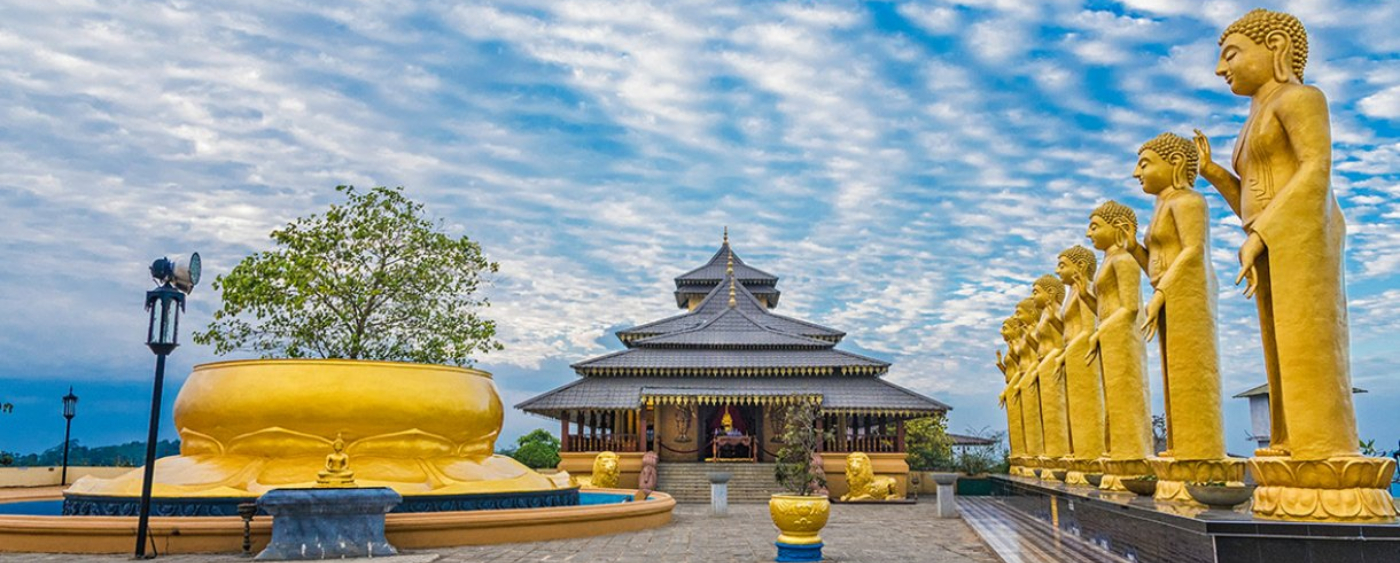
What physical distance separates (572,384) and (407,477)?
50.0 ft

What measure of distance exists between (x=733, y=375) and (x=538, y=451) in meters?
14.3

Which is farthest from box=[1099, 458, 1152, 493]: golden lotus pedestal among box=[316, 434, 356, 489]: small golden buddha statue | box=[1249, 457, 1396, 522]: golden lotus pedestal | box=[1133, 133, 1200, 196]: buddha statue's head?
box=[316, 434, 356, 489]: small golden buddha statue

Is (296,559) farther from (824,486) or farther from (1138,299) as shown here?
(824,486)

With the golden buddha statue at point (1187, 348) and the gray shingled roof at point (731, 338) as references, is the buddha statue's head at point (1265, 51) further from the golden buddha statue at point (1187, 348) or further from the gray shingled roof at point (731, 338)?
the gray shingled roof at point (731, 338)

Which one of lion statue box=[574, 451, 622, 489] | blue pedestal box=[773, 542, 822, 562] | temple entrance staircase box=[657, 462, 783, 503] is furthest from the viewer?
temple entrance staircase box=[657, 462, 783, 503]

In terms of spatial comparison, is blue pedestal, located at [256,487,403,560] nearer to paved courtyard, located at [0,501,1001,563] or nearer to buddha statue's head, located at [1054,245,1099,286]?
paved courtyard, located at [0,501,1001,563]

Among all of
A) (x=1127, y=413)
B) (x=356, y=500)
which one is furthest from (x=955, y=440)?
(x=356, y=500)

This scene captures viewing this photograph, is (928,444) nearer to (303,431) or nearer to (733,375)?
(733,375)

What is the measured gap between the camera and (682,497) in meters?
25.5

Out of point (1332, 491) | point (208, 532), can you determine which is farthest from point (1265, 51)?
point (208, 532)

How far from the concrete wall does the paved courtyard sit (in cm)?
1833

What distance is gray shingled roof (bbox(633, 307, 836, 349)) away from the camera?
3078 centimetres

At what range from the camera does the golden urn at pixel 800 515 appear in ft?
34.9

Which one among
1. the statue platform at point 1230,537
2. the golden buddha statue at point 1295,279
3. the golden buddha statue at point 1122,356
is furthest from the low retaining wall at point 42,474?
the golden buddha statue at point 1295,279
